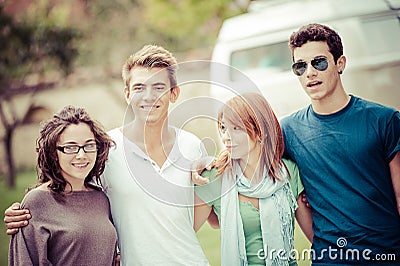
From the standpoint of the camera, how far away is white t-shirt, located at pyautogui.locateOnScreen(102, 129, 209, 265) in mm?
2270

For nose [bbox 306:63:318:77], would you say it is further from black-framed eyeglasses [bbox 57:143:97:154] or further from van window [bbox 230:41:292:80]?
van window [bbox 230:41:292:80]

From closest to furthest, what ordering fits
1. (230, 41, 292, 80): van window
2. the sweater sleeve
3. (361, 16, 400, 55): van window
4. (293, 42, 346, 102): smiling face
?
1. the sweater sleeve
2. (293, 42, 346, 102): smiling face
3. (361, 16, 400, 55): van window
4. (230, 41, 292, 80): van window

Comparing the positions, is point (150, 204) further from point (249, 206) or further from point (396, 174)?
point (396, 174)

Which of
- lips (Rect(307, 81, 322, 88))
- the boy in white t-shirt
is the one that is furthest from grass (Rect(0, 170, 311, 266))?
lips (Rect(307, 81, 322, 88))

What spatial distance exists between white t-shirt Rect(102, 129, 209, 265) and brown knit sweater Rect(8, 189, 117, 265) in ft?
0.34

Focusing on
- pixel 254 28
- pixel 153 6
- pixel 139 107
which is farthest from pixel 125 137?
pixel 153 6

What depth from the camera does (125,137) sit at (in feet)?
7.57

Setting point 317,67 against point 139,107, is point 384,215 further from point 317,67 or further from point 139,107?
point 139,107

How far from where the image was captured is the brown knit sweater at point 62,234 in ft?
6.89

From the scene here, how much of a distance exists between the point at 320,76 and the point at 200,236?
5.94 ft

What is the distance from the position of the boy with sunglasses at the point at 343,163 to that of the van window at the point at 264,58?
100cm

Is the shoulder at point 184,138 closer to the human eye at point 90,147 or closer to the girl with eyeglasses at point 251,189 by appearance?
the girl with eyeglasses at point 251,189

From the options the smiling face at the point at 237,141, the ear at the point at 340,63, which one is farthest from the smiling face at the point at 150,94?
the ear at the point at 340,63

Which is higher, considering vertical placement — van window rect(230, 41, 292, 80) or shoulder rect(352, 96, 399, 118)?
van window rect(230, 41, 292, 80)
